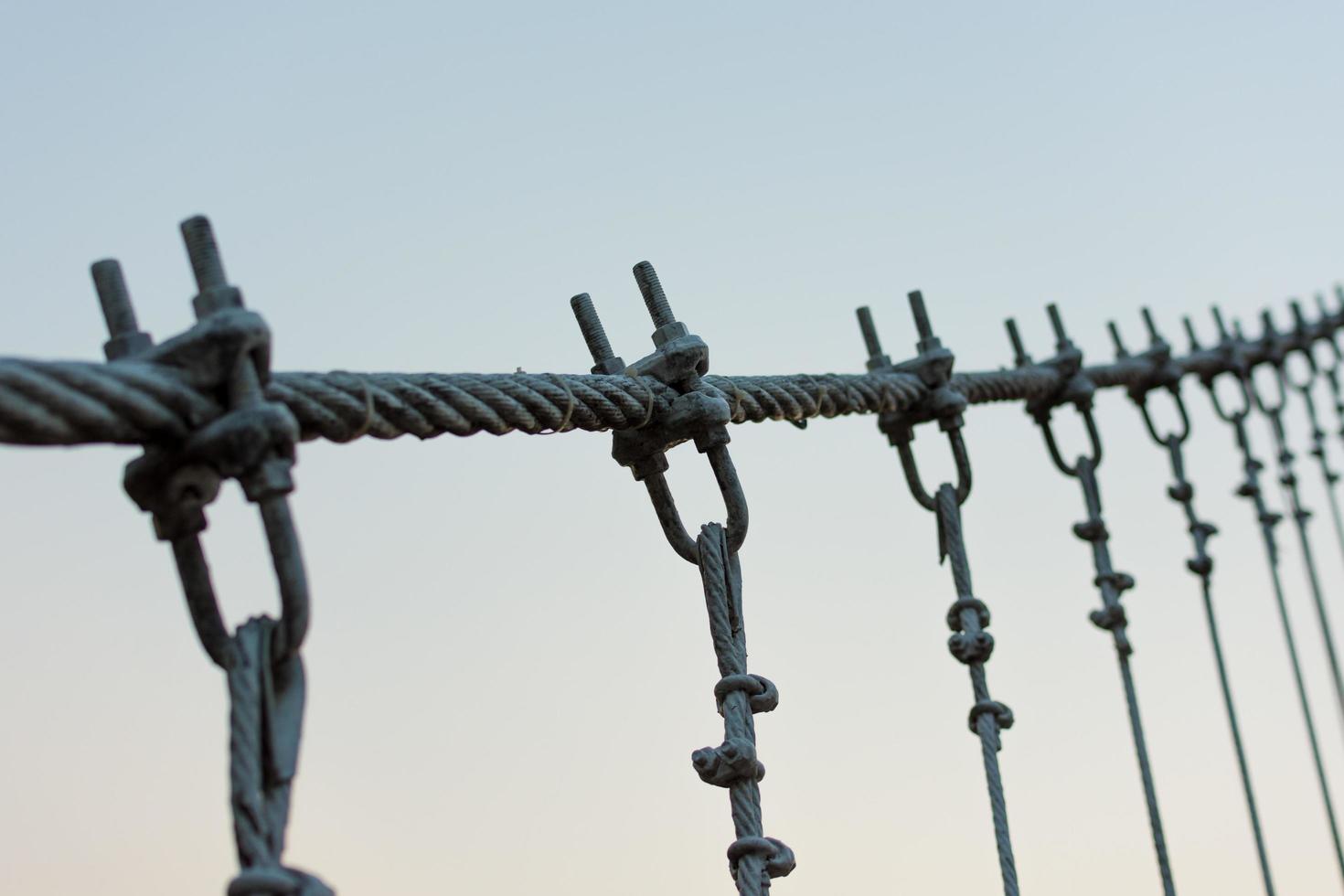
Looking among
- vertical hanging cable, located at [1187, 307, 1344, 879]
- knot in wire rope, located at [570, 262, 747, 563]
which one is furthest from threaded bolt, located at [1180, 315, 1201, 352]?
knot in wire rope, located at [570, 262, 747, 563]

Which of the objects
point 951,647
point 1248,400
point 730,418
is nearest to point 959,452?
point 951,647

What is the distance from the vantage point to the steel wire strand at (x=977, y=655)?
5.06ft

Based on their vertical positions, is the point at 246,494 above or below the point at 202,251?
below

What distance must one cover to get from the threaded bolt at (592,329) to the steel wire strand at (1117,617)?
99cm

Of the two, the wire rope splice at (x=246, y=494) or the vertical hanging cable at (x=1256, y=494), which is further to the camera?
the vertical hanging cable at (x=1256, y=494)

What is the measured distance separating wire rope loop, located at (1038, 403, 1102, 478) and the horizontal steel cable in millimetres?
476

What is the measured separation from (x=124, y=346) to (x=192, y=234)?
0.08 meters

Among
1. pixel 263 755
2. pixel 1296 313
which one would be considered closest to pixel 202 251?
pixel 263 755

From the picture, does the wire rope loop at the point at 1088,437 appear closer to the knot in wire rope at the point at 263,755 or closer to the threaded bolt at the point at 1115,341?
the threaded bolt at the point at 1115,341

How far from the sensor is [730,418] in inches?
51.6

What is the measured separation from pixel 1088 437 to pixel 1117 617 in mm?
240

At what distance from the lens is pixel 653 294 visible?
4.30 feet

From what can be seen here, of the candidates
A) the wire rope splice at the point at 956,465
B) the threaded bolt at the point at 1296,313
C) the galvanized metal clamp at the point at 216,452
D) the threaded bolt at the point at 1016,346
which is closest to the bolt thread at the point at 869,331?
the wire rope splice at the point at 956,465

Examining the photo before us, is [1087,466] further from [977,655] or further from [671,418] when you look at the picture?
[671,418]
